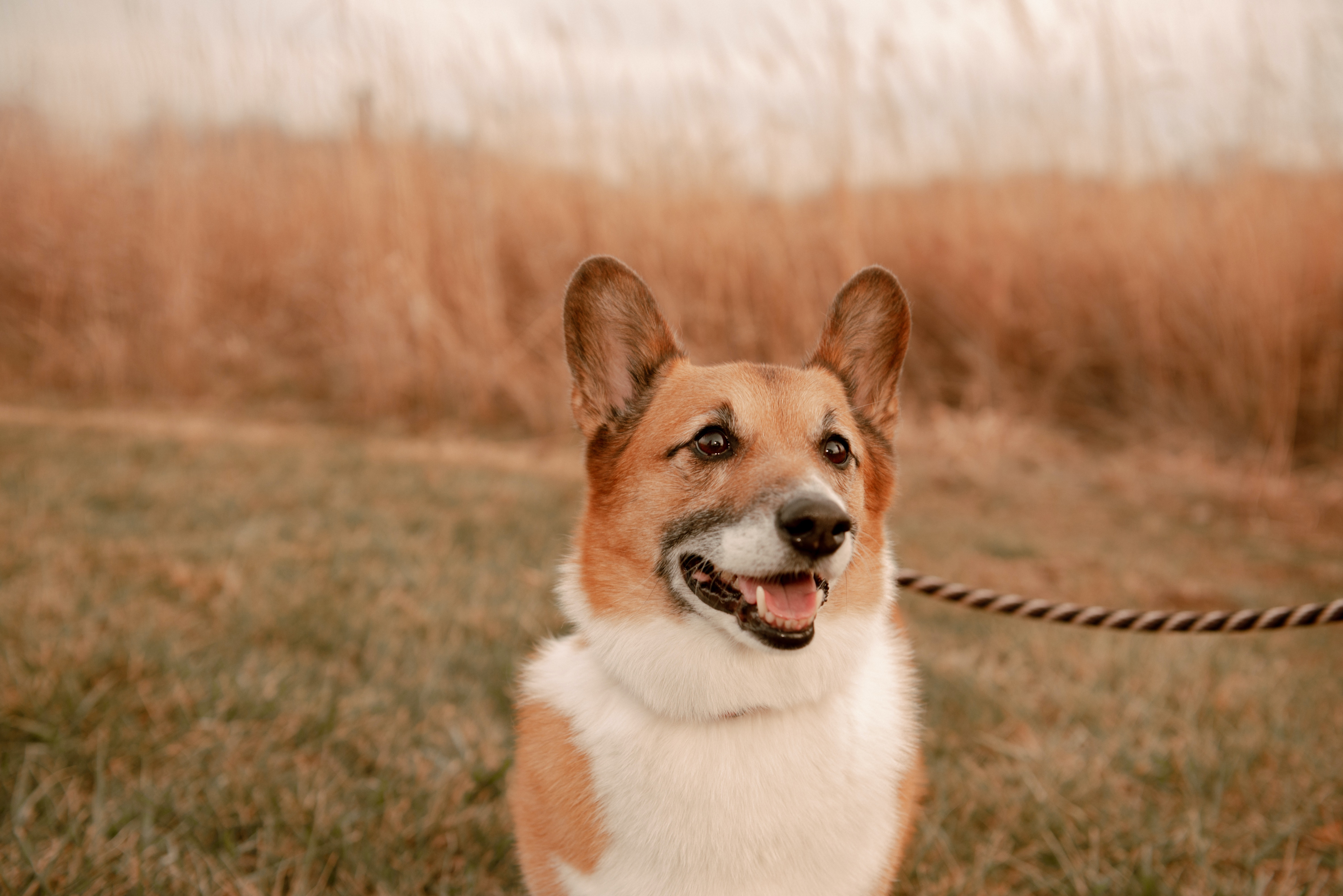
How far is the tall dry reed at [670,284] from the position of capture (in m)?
5.90

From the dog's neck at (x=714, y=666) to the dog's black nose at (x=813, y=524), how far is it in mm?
243

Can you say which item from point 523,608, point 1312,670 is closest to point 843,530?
point 523,608

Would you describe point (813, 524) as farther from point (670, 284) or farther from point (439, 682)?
point (670, 284)

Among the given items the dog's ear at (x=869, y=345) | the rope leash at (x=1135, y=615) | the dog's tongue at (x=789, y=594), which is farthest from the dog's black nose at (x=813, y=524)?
the dog's ear at (x=869, y=345)

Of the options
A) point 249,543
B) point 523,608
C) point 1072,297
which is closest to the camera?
point 523,608

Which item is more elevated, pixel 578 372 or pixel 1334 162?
pixel 1334 162

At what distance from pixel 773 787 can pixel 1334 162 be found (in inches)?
250

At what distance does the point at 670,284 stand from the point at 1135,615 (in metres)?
4.97

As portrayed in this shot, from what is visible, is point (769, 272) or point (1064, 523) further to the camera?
point (769, 272)

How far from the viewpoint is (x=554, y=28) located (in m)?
6.53

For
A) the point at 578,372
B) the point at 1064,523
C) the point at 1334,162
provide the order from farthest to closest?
1. the point at 1334,162
2. the point at 1064,523
3. the point at 578,372

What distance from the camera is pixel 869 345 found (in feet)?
7.63

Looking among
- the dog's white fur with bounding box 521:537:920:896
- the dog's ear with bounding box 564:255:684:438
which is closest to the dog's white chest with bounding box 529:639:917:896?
the dog's white fur with bounding box 521:537:920:896

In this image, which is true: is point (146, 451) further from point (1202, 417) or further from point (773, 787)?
point (1202, 417)
